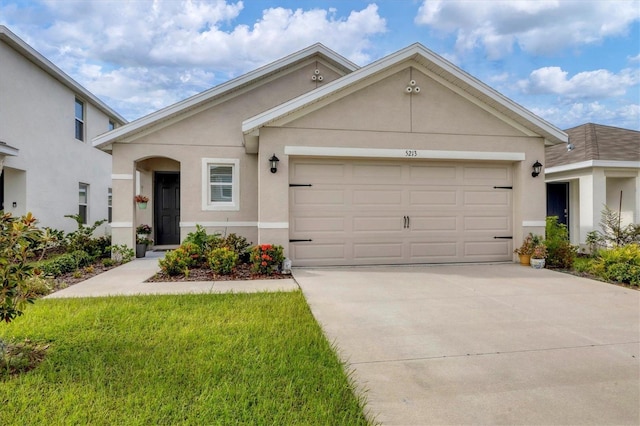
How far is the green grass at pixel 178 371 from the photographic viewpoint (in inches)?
91.0

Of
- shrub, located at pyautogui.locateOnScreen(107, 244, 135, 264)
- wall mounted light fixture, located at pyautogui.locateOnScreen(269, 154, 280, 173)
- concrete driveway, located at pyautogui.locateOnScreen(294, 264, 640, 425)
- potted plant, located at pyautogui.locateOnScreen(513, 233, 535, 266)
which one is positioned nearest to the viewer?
concrete driveway, located at pyautogui.locateOnScreen(294, 264, 640, 425)

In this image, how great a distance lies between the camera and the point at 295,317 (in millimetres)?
4270

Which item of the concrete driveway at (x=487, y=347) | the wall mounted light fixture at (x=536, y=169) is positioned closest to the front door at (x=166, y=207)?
the concrete driveway at (x=487, y=347)

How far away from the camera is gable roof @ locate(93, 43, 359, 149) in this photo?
29.0 feet

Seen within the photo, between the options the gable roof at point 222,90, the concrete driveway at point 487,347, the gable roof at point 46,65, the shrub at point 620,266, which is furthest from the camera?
the gable roof at point 46,65

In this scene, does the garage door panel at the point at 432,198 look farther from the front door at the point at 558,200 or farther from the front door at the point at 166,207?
the front door at the point at 166,207

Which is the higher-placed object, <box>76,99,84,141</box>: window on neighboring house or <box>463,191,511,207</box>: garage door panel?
<box>76,99,84,141</box>: window on neighboring house

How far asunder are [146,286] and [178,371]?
3.77 m

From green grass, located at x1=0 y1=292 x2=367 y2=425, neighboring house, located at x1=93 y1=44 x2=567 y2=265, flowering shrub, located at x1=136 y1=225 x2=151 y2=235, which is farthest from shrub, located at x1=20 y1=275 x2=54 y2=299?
flowering shrub, located at x1=136 y1=225 x2=151 y2=235

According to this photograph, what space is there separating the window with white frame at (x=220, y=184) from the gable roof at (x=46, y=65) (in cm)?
637

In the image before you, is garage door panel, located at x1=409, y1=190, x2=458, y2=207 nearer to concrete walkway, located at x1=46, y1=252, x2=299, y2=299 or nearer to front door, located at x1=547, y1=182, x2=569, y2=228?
concrete walkway, located at x1=46, y1=252, x2=299, y2=299

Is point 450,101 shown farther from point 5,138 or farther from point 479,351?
point 5,138

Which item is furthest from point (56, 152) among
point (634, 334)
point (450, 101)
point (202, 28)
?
point (634, 334)

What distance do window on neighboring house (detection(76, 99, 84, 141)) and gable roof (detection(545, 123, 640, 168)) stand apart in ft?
59.8
